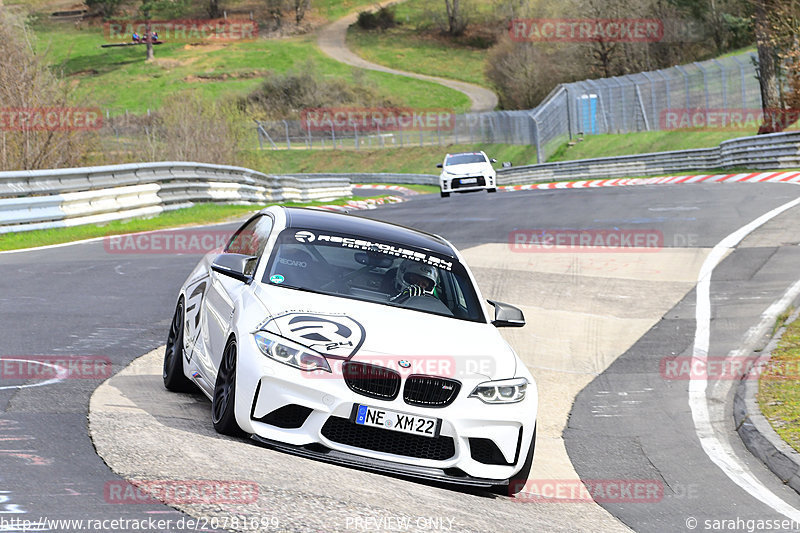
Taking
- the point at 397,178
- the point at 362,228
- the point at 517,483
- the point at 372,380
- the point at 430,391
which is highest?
the point at 362,228

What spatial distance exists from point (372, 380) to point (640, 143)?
4369 cm

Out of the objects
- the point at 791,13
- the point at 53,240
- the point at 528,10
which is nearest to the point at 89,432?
the point at 53,240

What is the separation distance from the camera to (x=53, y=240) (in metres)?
18.7

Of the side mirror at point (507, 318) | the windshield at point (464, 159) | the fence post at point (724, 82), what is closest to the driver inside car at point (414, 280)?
the side mirror at point (507, 318)

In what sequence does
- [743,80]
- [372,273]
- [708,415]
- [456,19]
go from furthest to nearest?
[456,19] → [743,80] → [708,415] → [372,273]

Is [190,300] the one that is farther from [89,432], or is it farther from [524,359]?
[524,359]

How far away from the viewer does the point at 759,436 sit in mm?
8273

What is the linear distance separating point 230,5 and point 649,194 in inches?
4426

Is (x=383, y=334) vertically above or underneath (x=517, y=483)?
above

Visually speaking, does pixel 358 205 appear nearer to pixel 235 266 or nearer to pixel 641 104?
pixel 641 104

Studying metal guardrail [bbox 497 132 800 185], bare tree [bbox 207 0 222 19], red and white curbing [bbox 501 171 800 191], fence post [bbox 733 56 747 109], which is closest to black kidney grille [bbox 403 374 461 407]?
red and white curbing [bbox 501 171 800 191]

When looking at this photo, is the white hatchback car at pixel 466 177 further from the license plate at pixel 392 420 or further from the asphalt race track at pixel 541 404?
the license plate at pixel 392 420

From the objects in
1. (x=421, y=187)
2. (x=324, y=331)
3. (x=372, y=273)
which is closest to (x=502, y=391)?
(x=324, y=331)

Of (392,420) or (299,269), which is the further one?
(299,269)
